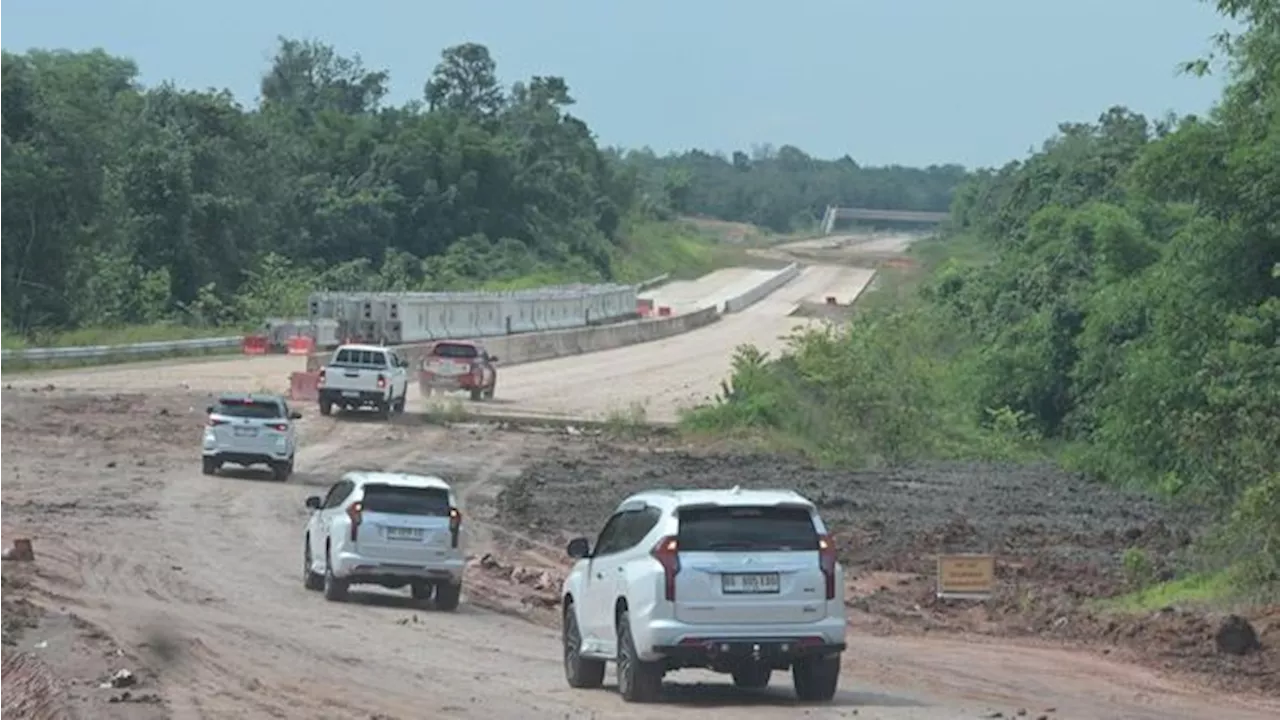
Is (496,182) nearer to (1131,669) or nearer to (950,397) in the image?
(950,397)

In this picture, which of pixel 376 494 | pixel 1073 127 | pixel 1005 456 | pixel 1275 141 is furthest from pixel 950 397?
pixel 1073 127

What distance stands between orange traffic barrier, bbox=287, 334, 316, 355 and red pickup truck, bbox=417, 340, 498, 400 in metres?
11.6

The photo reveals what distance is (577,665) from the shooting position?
2058 cm

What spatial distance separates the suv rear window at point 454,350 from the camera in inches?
2692

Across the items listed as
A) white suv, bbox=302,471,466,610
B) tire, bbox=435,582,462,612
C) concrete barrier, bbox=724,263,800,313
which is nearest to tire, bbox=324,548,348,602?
white suv, bbox=302,471,466,610

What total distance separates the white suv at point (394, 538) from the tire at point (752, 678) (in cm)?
847

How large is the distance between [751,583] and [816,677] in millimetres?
1196

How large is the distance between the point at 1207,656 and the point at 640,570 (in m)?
7.34

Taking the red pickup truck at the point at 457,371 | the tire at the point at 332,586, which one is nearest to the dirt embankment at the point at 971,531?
the tire at the point at 332,586

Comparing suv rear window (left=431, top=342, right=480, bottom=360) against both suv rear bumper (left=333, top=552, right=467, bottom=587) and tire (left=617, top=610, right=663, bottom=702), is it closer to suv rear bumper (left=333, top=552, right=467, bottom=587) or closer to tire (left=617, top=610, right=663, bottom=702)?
suv rear bumper (left=333, top=552, right=467, bottom=587)

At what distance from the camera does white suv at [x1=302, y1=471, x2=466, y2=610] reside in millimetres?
28875

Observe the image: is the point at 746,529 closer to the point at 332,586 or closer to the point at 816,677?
the point at 816,677

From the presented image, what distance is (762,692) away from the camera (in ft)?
67.3

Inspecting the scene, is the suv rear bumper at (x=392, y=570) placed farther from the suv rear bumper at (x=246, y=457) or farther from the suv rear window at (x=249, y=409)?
the suv rear window at (x=249, y=409)
